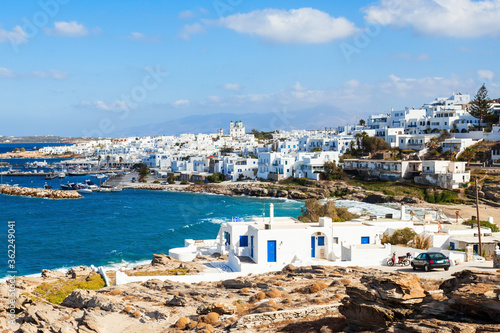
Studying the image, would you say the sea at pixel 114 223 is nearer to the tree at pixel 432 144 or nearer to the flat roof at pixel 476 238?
the flat roof at pixel 476 238

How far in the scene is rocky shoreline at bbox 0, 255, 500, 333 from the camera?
869cm

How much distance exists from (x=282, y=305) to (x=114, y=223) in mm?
36613

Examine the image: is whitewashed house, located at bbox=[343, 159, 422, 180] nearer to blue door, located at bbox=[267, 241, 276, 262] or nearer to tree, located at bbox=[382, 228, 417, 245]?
tree, located at bbox=[382, 228, 417, 245]

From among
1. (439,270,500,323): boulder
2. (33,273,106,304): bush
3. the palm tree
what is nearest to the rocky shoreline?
(439,270,500,323): boulder

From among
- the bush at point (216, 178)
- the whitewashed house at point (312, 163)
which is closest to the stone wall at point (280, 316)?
the whitewashed house at point (312, 163)

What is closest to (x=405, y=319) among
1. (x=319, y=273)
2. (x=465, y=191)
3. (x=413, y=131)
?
(x=319, y=273)

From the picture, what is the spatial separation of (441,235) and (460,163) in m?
40.2

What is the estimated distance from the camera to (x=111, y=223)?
46844 mm

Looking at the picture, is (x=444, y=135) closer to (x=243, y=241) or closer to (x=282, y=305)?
(x=243, y=241)

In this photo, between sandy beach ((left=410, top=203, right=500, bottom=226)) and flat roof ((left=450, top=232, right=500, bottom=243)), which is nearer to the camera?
flat roof ((left=450, top=232, right=500, bottom=243))

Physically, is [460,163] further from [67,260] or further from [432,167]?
[67,260]

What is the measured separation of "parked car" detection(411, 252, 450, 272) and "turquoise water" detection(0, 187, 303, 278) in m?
20.5

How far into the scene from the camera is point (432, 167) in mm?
61281

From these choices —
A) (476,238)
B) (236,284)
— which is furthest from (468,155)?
(236,284)
